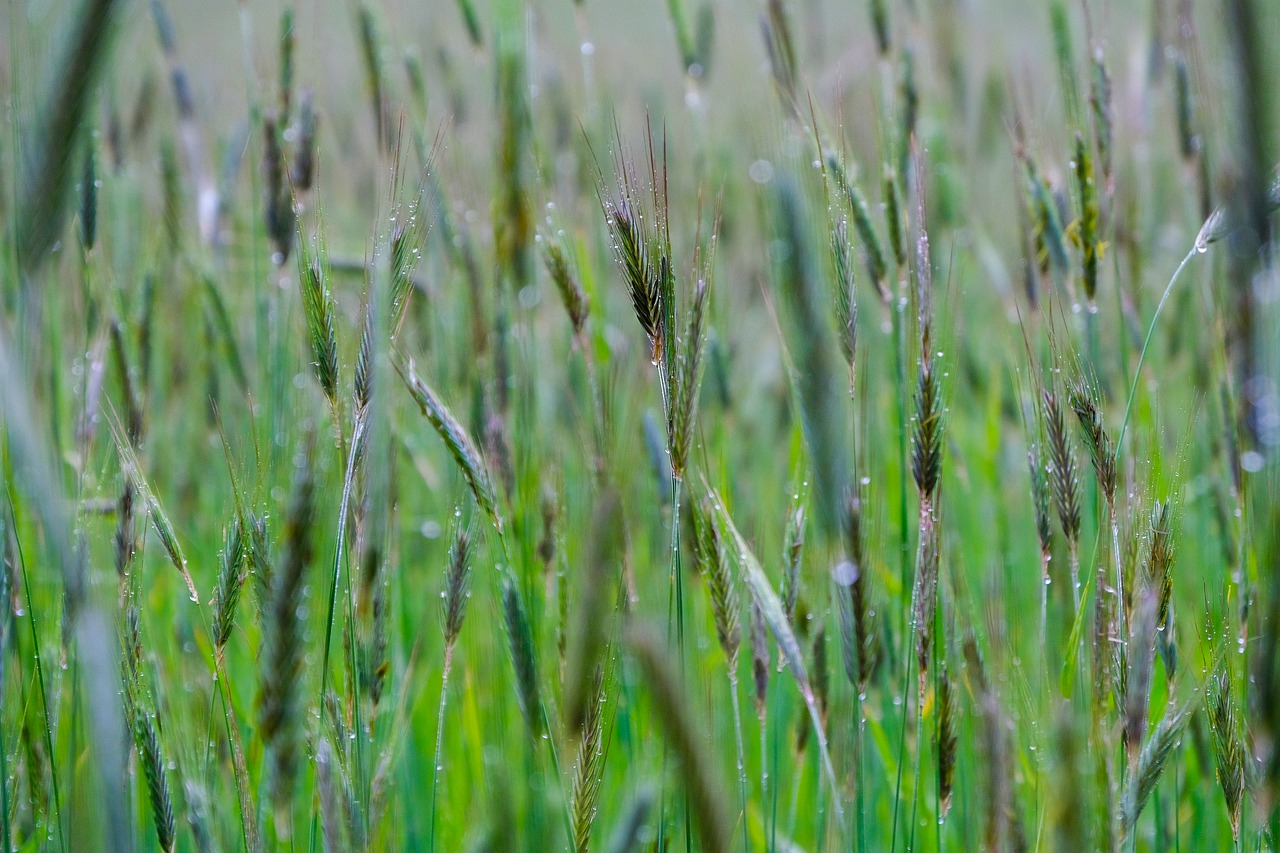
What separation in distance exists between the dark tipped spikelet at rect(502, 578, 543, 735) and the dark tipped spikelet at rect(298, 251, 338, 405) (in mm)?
250

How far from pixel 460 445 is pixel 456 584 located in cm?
13

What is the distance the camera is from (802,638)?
3.16 feet

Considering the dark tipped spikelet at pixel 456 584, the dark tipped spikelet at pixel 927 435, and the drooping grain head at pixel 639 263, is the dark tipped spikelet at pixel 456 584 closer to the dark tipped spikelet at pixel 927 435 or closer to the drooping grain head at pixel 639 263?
the drooping grain head at pixel 639 263

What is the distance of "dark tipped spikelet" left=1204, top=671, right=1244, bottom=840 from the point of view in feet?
2.52

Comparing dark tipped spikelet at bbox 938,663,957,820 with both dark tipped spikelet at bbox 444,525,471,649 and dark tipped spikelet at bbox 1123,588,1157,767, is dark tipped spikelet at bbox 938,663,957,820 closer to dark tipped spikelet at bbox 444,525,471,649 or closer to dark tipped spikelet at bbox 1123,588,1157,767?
dark tipped spikelet at bbox 1123,588,1157,767

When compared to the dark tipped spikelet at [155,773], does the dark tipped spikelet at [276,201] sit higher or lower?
higher

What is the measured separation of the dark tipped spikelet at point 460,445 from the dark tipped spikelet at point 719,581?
187 millimetres

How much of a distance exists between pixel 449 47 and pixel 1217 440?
5.54ft

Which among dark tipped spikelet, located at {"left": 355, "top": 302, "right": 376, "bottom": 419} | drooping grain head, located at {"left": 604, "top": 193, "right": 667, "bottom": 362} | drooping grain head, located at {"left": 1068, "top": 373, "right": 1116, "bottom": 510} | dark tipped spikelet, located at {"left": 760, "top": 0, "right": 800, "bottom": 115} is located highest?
dark tipped spikelet, located at {"left": 760, "top": 0, "right": 800, "bottom": 115}

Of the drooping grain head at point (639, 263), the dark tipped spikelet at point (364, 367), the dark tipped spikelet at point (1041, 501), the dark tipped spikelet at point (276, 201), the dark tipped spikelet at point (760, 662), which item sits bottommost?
the dark tipped spikelet at point (760, 662)

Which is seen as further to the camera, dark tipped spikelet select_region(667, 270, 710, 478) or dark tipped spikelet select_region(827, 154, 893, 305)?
dark tipped spikelet select_region(827, 154, 893, 305)

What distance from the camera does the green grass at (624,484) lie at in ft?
2.14

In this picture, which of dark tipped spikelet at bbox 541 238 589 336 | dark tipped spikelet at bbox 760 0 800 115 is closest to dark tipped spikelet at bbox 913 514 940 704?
dark tipped spikelet at bbox 541 238 589 336

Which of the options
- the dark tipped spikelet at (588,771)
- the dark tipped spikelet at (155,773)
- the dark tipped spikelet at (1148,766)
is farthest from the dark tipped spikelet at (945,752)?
the dark tipped spikelet at (155,773)
